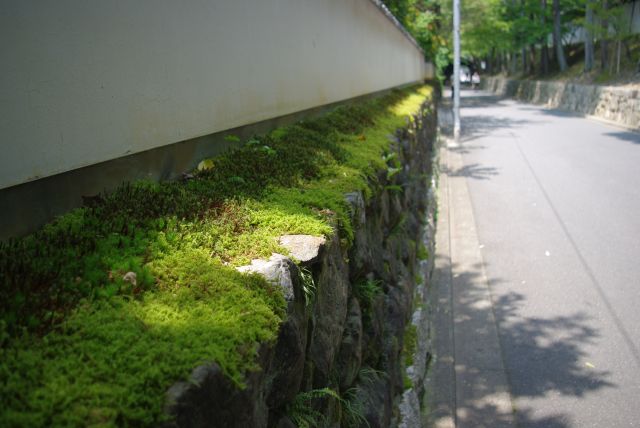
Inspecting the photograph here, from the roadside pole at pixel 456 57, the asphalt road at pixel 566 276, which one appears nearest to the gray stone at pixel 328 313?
the asphalt road at pixel 566 276

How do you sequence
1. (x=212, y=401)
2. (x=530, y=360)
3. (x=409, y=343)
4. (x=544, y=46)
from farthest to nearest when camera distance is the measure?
1. (x=544, y=46)
2. (x=530, y=360)
3. (x=409, y=343)
4. (x=212, y=401)

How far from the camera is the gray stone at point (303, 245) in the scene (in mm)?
2123

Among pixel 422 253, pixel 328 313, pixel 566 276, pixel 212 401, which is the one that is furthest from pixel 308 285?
pixel 566 276

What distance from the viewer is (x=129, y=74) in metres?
2.49

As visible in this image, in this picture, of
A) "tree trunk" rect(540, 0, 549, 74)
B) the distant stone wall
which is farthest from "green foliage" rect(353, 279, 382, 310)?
"tree trunk" rect(540, 0, 549, 74)

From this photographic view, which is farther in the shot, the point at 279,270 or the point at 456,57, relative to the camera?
the point at 456,57

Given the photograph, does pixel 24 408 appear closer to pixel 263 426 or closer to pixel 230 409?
pixel 230 409

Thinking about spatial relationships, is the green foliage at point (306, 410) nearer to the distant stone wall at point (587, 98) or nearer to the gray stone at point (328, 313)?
the gray stone at point (328, 313)

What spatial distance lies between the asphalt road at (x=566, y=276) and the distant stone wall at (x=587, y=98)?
16.3 ft

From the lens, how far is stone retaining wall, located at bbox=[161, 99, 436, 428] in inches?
56.7

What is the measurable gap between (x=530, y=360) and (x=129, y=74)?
4437 millimetres

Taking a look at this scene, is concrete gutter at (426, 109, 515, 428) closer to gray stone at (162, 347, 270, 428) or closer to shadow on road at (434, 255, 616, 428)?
shadow on road at (434, 255, 616, 428)

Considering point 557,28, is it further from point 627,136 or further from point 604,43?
point 627,136

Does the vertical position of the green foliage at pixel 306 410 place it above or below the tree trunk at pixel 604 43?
below
